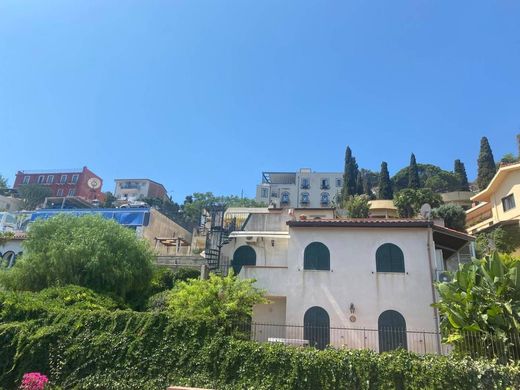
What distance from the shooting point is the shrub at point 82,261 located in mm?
18312

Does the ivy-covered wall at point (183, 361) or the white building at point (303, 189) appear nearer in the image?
the ivy-covered wall at point (183, 361)

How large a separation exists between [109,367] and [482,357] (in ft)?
37.8

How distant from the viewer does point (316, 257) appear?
62.6ft

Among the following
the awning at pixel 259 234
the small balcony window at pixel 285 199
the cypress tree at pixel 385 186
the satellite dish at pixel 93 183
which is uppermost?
the satellite dish at pixel 93 183

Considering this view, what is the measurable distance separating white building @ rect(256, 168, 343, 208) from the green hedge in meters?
65.9

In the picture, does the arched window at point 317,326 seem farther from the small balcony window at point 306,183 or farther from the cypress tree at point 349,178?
the small balcony window at point 306,183

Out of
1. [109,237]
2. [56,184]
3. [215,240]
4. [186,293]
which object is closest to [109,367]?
[186,293]

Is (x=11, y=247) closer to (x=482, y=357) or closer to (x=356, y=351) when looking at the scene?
(x=356, y=351)

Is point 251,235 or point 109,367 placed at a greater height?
point 251,235

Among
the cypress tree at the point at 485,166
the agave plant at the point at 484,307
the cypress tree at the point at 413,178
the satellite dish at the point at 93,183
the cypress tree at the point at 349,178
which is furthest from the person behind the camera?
the satellite dish at the point at 93,183

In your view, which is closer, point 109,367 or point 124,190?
point 109,367

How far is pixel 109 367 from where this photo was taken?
40.1ft

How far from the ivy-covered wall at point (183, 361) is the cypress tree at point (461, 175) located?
61842mm

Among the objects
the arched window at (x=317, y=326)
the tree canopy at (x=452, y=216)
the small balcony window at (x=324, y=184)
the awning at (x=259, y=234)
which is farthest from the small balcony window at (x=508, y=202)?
the small balcony window at (x=324, y=184)
